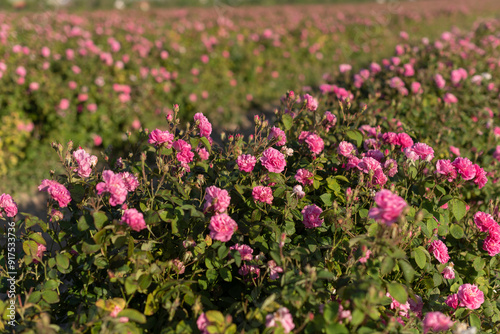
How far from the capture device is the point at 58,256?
1.70 m

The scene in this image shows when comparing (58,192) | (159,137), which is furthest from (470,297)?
(58,192)

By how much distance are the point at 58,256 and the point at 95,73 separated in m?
4.46

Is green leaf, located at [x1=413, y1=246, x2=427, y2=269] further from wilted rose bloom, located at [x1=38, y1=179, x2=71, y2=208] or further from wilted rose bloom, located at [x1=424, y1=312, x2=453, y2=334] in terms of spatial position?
wilted rose bloom, located at [x1=38, y1=179, x2=71, y2=208]

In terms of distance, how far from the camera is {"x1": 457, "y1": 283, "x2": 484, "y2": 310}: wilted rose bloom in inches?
71.6

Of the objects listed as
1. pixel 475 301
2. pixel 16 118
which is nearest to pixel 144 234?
pixel 475 301

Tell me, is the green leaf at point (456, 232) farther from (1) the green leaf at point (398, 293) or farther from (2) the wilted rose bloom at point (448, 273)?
(1) the green leaf at point (398, 293)

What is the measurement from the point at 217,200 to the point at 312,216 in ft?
1.74

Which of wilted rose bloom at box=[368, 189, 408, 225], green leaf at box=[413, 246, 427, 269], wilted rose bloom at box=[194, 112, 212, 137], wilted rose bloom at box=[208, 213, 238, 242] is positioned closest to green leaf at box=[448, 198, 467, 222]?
green leaf at box=[413, 246, 427, 269]

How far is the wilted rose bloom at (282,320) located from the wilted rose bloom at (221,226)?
385 mm

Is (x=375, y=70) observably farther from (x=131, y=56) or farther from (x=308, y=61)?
(x=308, y=61)

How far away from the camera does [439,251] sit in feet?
6.64

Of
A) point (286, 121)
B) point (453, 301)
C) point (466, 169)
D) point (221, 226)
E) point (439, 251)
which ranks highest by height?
point (286, 121)

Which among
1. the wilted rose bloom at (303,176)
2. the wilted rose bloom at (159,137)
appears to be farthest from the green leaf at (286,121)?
the wilted rose bloom at (159,137)

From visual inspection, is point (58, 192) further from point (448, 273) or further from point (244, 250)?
point (448, 273)
